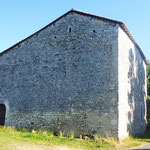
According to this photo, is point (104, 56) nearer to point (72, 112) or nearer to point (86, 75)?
point (86, 75)

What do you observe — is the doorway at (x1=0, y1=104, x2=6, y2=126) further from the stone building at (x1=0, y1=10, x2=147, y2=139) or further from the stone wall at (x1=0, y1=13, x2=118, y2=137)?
the stone wall at (x1=0, y1=13, x2=118, y2=137)

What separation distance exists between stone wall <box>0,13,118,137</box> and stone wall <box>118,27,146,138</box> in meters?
0.70

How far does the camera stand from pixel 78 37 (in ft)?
42.9

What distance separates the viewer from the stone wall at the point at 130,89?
466 inches

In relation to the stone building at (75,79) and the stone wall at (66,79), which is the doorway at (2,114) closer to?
the stone building at (75,79)

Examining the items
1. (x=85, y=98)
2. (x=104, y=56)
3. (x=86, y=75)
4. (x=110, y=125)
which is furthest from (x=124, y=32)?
(x=110, y=125)

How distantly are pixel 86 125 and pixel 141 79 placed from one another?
25.1 feet

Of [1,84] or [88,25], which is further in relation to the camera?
[1,84]

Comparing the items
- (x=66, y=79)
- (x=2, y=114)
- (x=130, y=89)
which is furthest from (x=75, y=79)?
(x=2, y=114)

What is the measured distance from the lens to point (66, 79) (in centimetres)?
1291

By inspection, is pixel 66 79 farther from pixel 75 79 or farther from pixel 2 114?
pixel 2 114

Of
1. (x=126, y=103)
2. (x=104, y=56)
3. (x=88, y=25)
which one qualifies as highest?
(x=88, y=25)

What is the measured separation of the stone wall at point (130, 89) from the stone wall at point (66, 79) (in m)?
0.70

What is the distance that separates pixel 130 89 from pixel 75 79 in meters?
3.85
